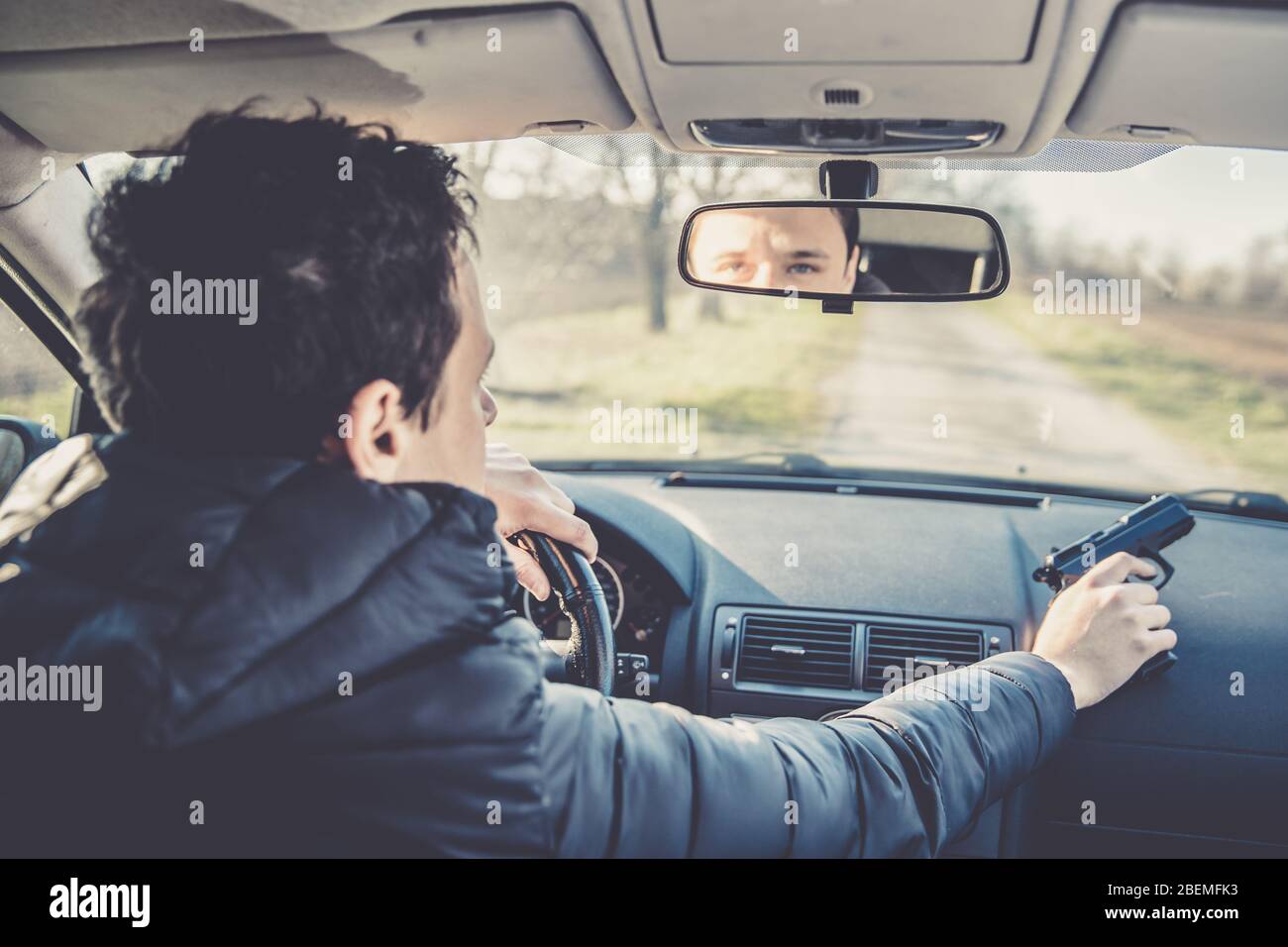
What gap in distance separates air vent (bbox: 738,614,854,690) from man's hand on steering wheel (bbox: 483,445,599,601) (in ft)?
3.34

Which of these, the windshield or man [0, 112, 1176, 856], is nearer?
man [0, 112, 1176, 856]

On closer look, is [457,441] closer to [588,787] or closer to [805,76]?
[588,787]

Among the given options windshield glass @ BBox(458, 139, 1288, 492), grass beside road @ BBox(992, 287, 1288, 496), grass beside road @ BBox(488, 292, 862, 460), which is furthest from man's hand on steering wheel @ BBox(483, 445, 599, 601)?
grass beside road @ BBox(992, 287, 1288, 496)

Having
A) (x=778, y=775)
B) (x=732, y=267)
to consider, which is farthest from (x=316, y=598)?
(x=732, y=267)

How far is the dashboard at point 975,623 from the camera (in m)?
3.18

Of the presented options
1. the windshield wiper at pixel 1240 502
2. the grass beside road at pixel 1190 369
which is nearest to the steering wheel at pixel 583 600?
the windshield wiper at pixel 1240 502

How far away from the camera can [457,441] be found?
1921 millimetres

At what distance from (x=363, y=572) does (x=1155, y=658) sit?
2320mm

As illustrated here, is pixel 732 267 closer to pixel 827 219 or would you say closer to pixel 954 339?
pixel 827 219

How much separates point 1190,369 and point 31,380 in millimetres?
16578

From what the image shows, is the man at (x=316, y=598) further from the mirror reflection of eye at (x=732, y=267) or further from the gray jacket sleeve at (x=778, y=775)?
the mirror reflection of eye at (x=732, y=267)

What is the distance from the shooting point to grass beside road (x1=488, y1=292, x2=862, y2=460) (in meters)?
11.7

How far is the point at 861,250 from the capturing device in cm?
293

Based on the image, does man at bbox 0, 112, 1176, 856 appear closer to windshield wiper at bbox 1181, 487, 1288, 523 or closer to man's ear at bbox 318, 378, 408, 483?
man's ear at bbox 318, 378, 408, 483
